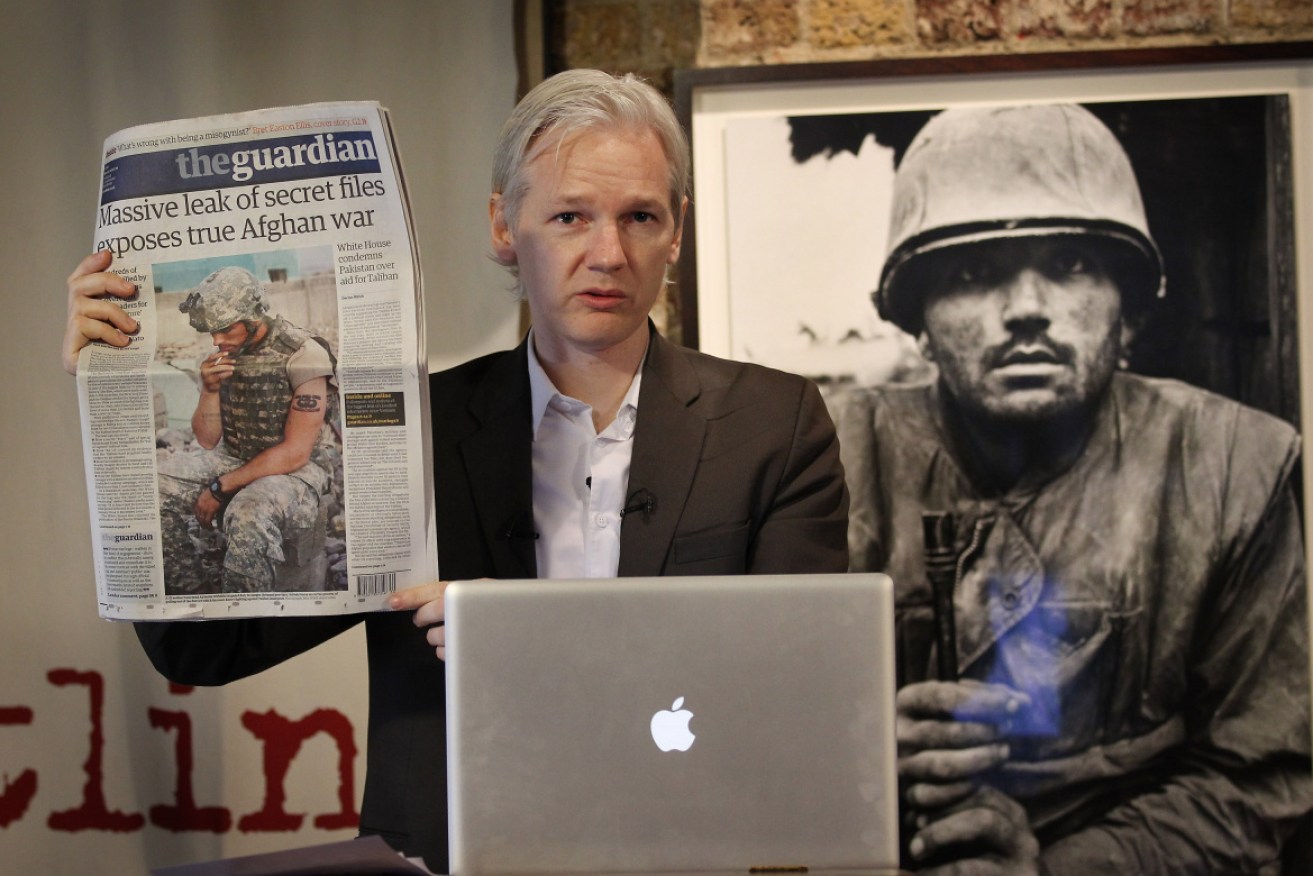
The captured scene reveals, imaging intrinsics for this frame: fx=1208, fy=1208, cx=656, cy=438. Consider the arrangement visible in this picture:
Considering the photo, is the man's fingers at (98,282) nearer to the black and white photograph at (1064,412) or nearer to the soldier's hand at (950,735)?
the black and white photograph at (1064,412)

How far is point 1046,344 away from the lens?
2.44 metres

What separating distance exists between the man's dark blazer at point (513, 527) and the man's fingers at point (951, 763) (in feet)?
3.16

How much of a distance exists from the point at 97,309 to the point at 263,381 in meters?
0.21

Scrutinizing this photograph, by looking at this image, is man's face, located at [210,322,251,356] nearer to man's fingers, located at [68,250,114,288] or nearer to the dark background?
man's fingers, located at [68,250,114,288]

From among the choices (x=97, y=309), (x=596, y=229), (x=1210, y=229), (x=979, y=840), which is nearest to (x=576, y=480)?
Result: (x=596, y=229)

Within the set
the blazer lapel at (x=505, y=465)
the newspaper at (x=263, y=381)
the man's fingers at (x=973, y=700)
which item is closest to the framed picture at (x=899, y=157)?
the man's fingers at (x=973, y=700)

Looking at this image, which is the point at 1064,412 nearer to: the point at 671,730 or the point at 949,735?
the point at 949,735

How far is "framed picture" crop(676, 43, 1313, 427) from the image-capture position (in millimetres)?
2439

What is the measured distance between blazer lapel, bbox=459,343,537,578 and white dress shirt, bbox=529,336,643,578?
3 centimetres

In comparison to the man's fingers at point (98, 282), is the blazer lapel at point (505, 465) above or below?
below

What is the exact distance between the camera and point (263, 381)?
1.34 metres

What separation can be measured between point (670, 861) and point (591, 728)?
129 millimetres

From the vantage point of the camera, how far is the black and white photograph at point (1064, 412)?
7.96 feet

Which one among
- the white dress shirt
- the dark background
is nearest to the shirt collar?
the white dress shirt
